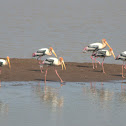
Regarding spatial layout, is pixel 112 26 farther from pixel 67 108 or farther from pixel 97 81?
pixel 67 108

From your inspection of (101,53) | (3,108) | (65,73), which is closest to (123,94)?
(3,108)

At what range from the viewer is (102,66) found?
83.0ft

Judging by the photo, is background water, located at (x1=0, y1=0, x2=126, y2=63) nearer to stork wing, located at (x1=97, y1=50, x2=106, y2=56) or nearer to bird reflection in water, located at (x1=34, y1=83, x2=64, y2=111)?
stork wing, located at (x1=97, y1=50, x2=106, y2=56)

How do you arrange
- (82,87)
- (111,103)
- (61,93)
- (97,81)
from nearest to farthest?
(111,103)
(61,93)
(82,87)
(97,81)

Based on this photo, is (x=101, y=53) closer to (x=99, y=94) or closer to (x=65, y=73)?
(x=65, y=73)

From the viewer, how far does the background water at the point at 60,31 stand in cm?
3325

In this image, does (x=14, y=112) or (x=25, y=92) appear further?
(x=25, y=92)

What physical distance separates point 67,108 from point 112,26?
31.6 m

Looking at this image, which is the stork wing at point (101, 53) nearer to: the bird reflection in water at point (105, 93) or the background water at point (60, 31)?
the background water at point (60, 31)

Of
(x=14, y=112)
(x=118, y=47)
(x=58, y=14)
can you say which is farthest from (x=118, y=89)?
(x=58, y=14)

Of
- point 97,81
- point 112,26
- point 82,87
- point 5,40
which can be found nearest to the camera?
point 82,87

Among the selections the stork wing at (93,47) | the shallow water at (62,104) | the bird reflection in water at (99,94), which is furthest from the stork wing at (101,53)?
the bird reflection in water at (99,94)

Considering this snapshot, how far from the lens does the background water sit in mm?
33250

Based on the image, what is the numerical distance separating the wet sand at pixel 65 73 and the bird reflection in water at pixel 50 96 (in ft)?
6.99
